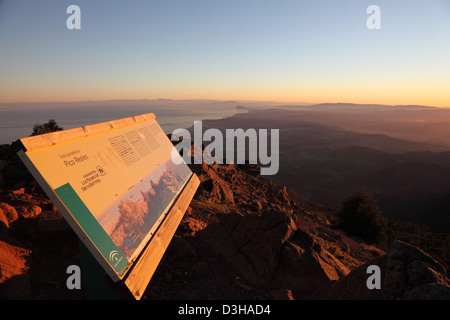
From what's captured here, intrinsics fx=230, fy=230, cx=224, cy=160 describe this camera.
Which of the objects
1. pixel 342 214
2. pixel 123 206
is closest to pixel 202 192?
pixel 123 206

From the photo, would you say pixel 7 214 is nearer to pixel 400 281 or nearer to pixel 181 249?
pixel 181 249

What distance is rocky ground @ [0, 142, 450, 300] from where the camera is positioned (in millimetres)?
4445

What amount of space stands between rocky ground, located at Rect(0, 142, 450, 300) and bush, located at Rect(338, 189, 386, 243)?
1686 cm

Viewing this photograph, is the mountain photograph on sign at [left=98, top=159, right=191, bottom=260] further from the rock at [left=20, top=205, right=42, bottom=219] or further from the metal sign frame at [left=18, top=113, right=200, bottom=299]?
the rock at [left=20, top=205, right=42, bottom=219]

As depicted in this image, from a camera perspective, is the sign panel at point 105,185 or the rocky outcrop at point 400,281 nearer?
the sign panel at point 105,185

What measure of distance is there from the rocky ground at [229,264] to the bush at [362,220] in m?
16.9

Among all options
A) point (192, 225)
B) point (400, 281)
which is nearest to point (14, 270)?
point (192, 225)

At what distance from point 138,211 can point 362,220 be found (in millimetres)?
21740

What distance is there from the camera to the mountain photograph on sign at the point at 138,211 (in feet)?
11.4

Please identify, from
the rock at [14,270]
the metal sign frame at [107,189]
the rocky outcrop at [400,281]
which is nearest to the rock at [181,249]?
the metal sign frame at [107,189]

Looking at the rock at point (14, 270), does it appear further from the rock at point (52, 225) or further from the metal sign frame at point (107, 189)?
the metal sign frame at point (107, 189)

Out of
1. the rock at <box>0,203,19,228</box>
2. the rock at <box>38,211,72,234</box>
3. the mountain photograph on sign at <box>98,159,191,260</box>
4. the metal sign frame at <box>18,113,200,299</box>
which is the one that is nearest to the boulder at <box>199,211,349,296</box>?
the metal sign frame at <box>18,113,200,299</box>

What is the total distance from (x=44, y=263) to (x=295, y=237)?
6331mm
